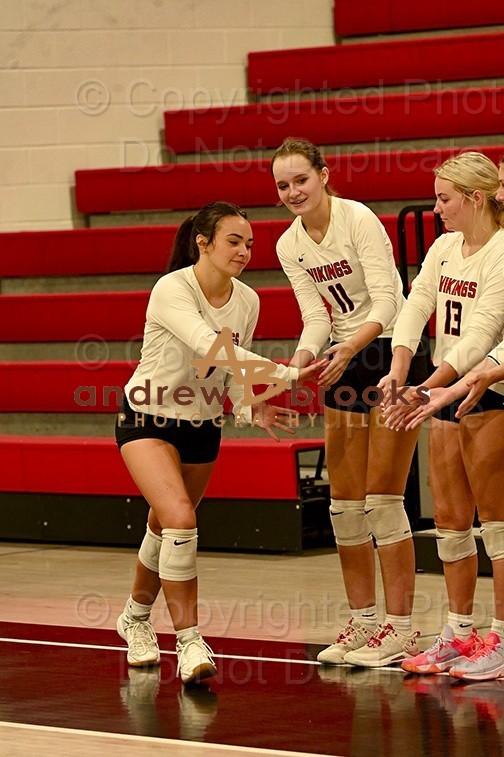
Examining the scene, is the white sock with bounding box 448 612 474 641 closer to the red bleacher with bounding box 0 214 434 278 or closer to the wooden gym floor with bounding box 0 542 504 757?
the wooden gym floor with bounding box 0 542 504 757

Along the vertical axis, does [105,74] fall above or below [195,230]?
above

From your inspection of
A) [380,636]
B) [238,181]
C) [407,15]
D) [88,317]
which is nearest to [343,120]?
[238,181]

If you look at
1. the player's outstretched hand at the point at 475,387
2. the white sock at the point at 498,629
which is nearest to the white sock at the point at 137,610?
the white sock at the point at 498,629

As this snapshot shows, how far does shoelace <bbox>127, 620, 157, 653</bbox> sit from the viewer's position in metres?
3.81

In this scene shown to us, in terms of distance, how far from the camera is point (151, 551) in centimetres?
382

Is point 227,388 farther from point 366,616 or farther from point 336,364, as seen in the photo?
point 366,616

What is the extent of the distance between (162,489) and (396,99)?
418cm

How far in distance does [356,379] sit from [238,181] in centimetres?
364

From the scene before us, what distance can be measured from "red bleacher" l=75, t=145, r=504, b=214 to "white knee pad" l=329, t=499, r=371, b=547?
10.1 feet

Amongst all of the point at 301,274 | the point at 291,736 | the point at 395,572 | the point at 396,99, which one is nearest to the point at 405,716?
the point at 291,736

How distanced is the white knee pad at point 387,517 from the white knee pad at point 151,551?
582mm

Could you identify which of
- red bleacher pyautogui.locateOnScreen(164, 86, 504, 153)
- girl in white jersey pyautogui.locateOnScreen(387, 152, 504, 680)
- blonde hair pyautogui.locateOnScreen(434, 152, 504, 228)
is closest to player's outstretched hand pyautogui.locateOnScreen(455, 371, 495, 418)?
girl in white jersey pyautogui.locateOnScreen(387, 152, 504, 680)

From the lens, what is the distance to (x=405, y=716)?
3191mm

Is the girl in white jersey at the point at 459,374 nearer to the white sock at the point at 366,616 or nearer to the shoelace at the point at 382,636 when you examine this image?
the shoelace at the point at 382,636
